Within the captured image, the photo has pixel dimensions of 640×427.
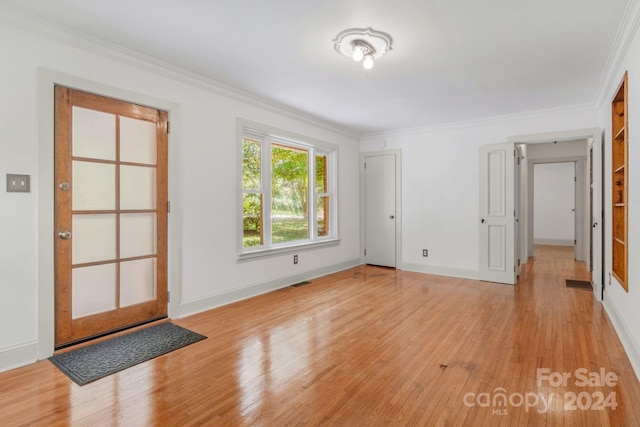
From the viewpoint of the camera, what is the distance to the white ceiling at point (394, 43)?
2.29 metres

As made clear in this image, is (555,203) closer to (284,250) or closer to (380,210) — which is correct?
(380,210)

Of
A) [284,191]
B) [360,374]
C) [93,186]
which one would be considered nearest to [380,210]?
[284,191]

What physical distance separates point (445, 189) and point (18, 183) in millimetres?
5292

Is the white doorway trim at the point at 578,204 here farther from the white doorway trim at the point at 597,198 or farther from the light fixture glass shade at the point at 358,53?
the light fixture glass shade at the point at 358,53

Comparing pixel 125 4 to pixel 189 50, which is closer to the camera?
pixel 125 4

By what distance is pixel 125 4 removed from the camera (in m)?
2.26

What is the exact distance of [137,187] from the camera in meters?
3.13

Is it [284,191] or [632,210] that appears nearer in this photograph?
[632,210]

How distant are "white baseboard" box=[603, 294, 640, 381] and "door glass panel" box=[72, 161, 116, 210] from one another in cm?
426

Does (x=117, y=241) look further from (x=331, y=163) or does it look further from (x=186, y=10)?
(x=331, y=163)

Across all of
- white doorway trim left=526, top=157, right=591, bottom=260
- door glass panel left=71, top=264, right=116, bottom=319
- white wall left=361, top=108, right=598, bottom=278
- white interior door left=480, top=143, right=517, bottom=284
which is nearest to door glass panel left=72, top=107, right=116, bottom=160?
door glass panel left=71, top=264, right=116, bottom=319

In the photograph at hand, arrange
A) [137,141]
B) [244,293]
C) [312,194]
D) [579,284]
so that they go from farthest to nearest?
[312,194]
[579,284]
[244,293]
[137,141]

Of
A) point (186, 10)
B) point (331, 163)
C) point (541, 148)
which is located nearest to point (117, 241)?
point (186, 10)

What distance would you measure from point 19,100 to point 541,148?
331 inches
